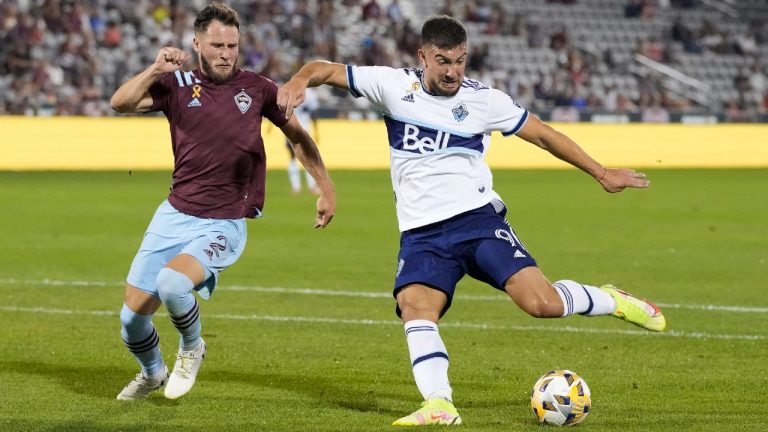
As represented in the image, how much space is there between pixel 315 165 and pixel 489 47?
29.7m

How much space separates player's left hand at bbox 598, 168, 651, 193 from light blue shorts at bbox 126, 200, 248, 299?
6.69 ft

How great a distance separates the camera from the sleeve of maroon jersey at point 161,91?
279 inches

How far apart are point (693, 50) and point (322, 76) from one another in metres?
34.3

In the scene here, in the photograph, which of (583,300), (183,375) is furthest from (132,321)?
(583,300)

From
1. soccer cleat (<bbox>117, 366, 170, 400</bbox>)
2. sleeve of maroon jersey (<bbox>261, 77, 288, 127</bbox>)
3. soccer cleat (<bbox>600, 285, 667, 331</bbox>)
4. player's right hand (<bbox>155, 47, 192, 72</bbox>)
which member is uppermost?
player's right hand (<bbox>155, 47, 192, 72</bbox>)

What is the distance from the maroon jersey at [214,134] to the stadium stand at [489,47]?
20093 millimetres

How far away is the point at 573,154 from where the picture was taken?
695 centimetres

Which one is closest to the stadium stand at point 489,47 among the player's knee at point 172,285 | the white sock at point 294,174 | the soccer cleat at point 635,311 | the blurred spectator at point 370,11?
the blurred spectator at point 370,11

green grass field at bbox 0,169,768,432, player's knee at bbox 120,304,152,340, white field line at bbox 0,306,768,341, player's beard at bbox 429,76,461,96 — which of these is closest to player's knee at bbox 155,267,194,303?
player's knee at bbox 120,304,152,340

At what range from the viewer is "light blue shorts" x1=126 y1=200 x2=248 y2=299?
708 cm

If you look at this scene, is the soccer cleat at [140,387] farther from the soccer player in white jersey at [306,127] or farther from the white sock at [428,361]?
the soccer player in white jersey at [306,127]

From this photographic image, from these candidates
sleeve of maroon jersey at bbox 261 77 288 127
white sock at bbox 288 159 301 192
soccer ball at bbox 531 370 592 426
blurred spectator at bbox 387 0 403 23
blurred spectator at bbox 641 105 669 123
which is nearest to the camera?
soccer ball at bbox 531 370 592 426

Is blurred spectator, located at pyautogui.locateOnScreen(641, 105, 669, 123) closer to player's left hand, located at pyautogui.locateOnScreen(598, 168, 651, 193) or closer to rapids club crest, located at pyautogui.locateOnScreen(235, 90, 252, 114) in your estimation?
player's left hand, located at pyautogui.locateOnScreen(598, 168, 651, 193)

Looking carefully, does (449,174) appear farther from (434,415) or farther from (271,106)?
(434,415)
